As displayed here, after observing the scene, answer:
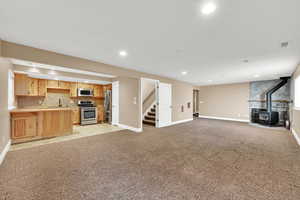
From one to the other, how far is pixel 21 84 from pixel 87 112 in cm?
252

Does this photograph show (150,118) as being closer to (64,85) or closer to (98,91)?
(98,91)

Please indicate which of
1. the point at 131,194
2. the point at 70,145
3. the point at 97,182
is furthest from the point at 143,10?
the point at 70,145

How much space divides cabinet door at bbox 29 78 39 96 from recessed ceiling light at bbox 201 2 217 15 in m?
6.23

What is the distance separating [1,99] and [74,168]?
2094mm

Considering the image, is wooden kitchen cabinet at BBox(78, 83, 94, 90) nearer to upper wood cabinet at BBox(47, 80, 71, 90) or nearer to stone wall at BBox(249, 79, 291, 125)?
upper wood cabinet at BBox(47, 80, 71, 90)

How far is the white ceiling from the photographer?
1.47 meters

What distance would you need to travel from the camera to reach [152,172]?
2.15 metres

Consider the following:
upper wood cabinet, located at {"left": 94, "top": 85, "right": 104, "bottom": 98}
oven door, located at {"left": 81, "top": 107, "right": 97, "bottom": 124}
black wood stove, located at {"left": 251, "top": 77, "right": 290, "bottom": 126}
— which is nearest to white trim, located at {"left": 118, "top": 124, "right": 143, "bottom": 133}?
oven door, located at {"left": 81, "top": 107, "right": 97, "bottom": 124}

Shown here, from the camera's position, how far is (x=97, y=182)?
1.88 meters

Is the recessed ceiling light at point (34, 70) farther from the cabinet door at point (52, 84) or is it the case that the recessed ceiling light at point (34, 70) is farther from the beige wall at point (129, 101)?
the beige wall at point (129, 101)

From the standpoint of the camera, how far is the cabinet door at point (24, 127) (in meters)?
3.39

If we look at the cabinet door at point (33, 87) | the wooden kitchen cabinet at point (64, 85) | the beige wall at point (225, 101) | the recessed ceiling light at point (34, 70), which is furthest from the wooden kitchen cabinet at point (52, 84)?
the beige wall at point (225, 101)

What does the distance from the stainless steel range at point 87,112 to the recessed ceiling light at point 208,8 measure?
601 cm

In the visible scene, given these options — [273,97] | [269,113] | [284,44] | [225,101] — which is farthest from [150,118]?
[273,97]
